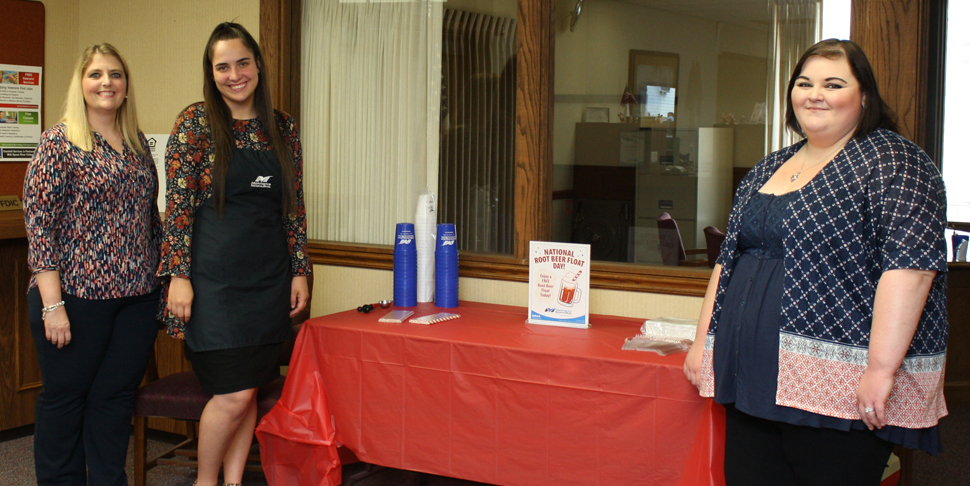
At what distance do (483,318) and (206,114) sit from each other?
3.57 feet

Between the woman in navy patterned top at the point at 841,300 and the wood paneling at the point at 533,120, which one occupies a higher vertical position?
the wood paneling at the point at 533,120

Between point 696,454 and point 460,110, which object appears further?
point 460,110

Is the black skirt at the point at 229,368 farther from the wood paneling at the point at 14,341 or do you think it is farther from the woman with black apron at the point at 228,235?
the wood paneling at the point at 14,341

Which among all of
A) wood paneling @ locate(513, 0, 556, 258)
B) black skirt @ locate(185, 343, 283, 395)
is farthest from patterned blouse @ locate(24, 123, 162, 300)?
wood paneling @ locate(513, 0, 556, 258)

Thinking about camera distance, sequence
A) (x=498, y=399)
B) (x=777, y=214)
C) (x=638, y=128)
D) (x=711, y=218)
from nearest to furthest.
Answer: (x=777, y=214) < (x=498, y=399) < (x=711, y=218) < (x=638, y=128)

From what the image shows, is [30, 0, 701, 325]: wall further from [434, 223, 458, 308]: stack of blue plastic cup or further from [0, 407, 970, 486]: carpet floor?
[0, 407, 970, 486]: carpet floor

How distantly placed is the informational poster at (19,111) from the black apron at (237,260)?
6.72ft

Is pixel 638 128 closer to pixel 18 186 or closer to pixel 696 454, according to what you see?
pixel 696 454

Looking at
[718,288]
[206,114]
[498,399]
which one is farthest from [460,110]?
[718,288]

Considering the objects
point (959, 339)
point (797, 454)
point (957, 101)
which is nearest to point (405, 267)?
point (797, 454)

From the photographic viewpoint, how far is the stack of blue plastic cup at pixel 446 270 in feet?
8.74

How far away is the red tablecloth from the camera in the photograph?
1.92 m

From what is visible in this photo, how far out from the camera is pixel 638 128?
3.47 meters

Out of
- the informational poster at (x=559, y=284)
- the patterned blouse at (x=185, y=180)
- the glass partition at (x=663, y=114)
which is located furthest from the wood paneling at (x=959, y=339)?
the patterned blouse at (x=185, y=180)
